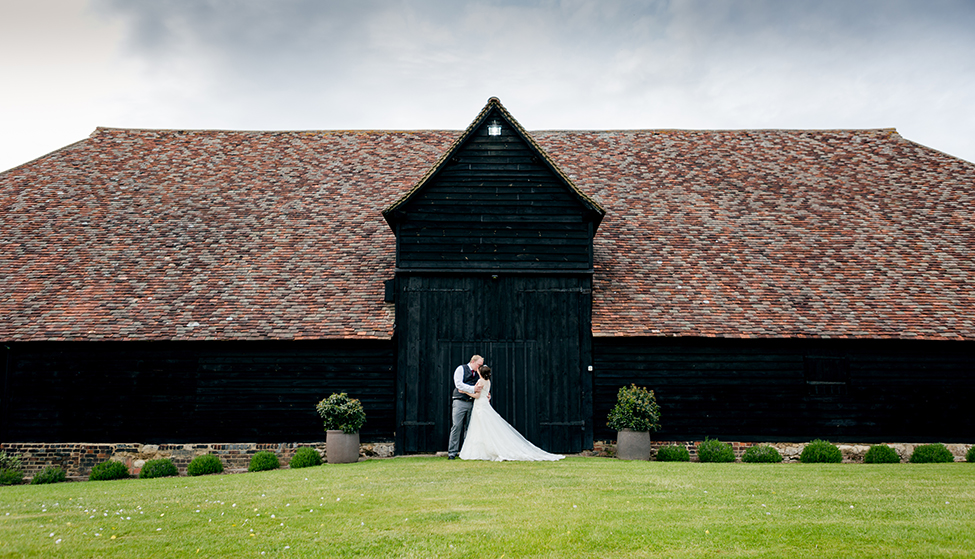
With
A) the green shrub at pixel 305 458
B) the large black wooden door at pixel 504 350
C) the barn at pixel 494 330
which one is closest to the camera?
the green shrub at pixel 305 458

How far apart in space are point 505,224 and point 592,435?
17.6ft

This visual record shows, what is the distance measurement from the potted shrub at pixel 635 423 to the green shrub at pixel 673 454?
0.61m

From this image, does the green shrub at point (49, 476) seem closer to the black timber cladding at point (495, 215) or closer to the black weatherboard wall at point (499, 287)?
the black weatherboard wall at point (499, 287)

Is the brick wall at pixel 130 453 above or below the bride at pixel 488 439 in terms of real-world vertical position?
below

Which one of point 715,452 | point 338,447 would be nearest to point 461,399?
point 338,447

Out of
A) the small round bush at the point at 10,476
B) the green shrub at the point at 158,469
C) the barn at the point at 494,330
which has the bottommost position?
the small round bush at the point at 10,476

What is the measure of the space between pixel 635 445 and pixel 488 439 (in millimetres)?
3403

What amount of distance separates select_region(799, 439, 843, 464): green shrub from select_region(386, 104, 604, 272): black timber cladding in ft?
21.0

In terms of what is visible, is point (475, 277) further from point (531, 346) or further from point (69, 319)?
point (69, 319)

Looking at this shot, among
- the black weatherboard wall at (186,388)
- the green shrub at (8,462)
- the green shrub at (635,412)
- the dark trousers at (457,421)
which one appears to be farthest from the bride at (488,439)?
the green shrub at (8,462)

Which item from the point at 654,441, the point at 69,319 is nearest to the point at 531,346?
the point at 654,441

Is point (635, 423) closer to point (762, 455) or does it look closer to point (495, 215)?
point (762, 455)

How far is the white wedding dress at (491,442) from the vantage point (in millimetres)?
13945

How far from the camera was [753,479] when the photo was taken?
439 inches
